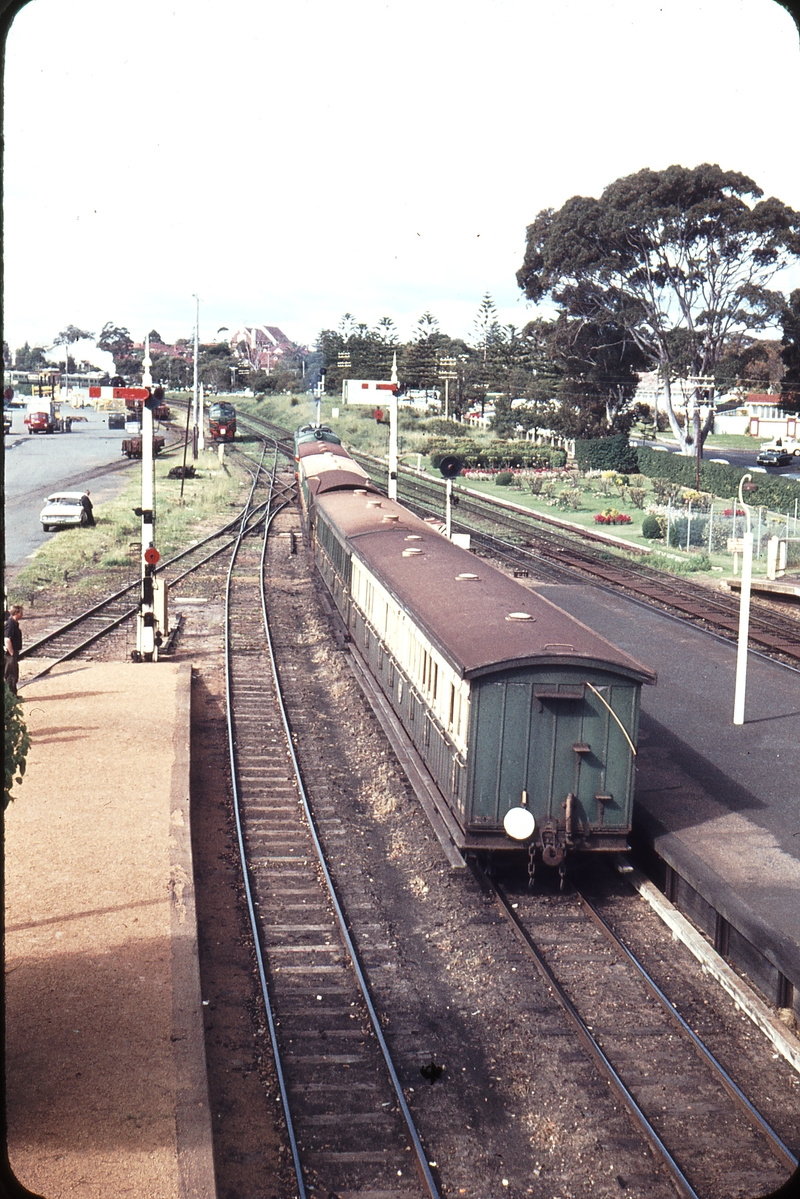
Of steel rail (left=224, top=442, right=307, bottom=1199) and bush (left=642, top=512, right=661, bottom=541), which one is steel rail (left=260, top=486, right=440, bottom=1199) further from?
bush (left=642, top=512, right=661, bottom=541)

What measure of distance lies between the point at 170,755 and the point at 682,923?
7369 mm

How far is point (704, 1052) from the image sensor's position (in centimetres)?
851

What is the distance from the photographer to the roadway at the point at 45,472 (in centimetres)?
3738

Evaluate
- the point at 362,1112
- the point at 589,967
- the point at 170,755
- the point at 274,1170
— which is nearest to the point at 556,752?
the point at 589,967

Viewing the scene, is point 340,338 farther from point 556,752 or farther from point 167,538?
point 556,752

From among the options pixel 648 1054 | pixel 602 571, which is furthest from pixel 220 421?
pixel 648 1054

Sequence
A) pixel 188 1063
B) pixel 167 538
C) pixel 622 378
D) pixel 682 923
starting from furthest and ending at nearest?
pixel 622 378, pixel 167 538, pixel 682 923, pixel 188 1063

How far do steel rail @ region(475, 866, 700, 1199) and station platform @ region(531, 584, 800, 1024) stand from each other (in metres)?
1.67

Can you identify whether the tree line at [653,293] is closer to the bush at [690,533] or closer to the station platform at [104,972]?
the bush at [690,533]

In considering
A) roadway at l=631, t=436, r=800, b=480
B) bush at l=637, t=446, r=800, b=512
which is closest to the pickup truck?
roadway at l=631, t=436, r=800, b=480

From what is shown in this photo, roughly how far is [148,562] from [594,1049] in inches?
515

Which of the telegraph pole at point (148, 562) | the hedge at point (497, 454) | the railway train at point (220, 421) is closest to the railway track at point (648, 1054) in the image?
the telegraph pole at point (148, 562)

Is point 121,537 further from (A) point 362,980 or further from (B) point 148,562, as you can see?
(A) point 362,980

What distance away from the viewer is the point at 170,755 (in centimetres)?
1509
